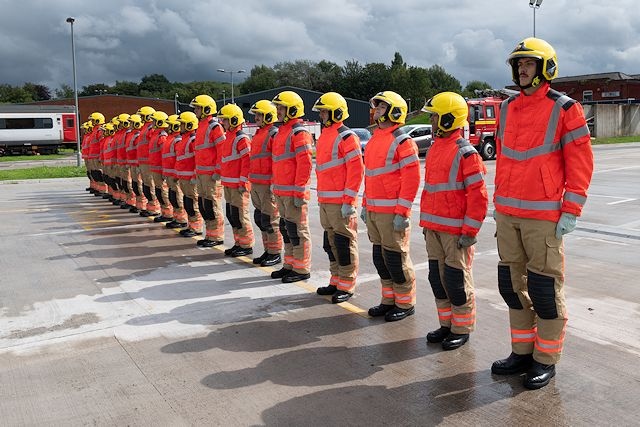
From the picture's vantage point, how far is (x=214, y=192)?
929 centimetres

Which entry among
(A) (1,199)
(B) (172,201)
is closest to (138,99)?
(A) (1,199)

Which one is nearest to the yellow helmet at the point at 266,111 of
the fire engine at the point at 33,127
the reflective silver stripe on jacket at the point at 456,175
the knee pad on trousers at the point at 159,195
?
the reflective silver stripe on jacket at the point at 456,175

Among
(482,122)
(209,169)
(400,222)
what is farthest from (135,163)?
(482,122)

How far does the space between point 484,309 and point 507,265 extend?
173cm

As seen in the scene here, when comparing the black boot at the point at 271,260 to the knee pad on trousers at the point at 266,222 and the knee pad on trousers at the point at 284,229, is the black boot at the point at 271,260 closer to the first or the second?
the knee pad on trousers at the point at 266,222

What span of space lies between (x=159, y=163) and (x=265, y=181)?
15.0ft

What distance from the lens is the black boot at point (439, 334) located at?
5.08m

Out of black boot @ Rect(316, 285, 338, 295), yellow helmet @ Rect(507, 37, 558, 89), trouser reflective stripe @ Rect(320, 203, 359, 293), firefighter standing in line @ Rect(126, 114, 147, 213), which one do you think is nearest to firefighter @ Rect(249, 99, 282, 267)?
black boot @ Rect(316, 285, 338, 295)

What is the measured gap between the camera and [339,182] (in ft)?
20.6

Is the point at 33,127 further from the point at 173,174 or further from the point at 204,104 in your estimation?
the point at 204,104

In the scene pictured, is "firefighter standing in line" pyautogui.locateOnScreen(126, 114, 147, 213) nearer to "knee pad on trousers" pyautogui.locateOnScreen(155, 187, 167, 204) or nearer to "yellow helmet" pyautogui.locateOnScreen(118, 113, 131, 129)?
"yellow helmet" pyautogui.locateOnScreen(118, 113, 131, 129)

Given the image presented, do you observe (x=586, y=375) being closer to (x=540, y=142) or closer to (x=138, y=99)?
(x=540, y=142)

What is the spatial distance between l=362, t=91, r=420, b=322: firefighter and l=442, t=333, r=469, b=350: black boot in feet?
2.60

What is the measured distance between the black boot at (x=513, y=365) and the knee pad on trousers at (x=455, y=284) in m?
0.60
